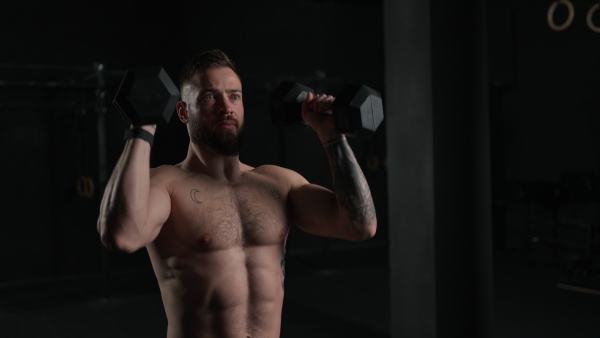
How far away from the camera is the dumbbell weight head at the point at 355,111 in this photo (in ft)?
4.80

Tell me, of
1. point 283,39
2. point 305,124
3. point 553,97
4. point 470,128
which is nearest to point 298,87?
point 305,124

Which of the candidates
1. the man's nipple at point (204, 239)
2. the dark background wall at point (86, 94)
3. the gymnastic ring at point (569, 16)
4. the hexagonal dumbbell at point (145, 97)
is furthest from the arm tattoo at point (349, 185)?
the dark background wall at point (86, 94)

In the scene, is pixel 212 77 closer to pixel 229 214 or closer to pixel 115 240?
pixel 229 214

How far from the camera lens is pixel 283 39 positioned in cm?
672

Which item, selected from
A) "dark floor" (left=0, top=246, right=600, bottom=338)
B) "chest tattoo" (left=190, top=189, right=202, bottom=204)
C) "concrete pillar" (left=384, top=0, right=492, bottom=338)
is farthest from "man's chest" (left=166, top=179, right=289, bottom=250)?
"dark floor" (left=0, top=246, right=600, bottom=338)

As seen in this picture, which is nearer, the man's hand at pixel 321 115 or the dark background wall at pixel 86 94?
the man's hand at pixel 321 115

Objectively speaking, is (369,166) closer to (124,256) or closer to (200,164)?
(124,256)

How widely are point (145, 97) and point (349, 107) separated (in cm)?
52

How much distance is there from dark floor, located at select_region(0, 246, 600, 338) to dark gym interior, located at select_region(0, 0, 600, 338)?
2cm

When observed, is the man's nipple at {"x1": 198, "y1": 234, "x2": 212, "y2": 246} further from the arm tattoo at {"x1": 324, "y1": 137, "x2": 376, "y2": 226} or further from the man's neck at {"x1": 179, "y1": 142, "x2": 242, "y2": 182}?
the arm tattoo at {"x1": 324, "y1": 137, "x2": 376, "y2": 226}

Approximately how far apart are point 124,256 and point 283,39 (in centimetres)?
307

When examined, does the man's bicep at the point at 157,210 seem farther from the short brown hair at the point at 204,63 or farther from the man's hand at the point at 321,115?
the man's hand at the point at 321,115

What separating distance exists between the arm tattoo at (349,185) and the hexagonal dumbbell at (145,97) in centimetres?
51

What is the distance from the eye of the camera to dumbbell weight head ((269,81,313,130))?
5.41 feet
